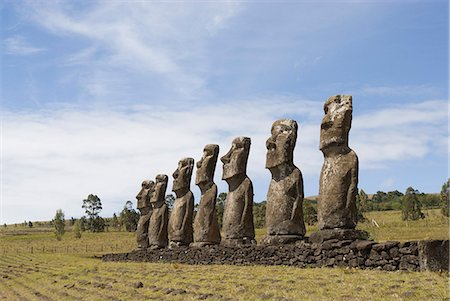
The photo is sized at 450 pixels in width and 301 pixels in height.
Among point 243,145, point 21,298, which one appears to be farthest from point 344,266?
point 21,298

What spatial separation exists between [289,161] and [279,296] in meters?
7.20

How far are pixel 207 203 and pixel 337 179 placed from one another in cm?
792

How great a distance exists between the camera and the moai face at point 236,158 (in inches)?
782

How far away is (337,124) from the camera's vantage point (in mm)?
15078

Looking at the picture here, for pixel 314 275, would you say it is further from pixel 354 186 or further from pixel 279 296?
pixel 354 186

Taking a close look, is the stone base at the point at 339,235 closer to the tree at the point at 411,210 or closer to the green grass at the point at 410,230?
the green grass at the point at 410,230

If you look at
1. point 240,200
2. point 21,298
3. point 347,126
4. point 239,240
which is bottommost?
point 21,298

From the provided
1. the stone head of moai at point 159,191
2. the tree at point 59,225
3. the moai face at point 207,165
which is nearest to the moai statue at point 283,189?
the moai face at point 207,165

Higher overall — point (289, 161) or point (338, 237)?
point (289, 161)

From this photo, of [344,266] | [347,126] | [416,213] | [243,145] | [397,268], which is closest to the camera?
[397,268]

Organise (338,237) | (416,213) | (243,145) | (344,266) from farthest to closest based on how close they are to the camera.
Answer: (416,213) → (243,145) → (338,237) → (344,266)

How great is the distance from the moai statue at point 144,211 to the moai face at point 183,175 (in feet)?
13.5

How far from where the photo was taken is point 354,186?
1458cm

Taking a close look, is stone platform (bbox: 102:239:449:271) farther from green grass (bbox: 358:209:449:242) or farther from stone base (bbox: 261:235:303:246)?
green grass (bbox: 358:209:449:242)
